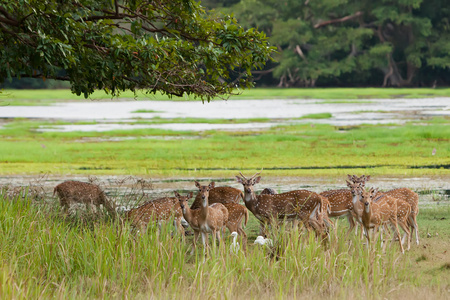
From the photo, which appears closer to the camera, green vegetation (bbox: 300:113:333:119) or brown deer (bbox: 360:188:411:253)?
brown deer (bbox: 360:188:411:253)

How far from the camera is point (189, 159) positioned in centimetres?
2352

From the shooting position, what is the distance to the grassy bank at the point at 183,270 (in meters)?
7.92

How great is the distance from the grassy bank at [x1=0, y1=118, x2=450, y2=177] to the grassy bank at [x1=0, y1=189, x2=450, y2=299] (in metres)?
11.0

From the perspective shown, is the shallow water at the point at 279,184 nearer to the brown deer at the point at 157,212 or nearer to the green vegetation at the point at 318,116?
the brown deer at the point at 157,212

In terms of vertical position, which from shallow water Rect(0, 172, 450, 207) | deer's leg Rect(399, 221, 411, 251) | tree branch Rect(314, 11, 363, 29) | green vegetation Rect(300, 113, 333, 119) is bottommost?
green vegetation Rect(300, 113, 333, 119)

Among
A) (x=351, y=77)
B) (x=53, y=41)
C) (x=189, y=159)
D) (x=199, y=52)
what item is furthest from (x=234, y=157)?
(x=351, y=77)

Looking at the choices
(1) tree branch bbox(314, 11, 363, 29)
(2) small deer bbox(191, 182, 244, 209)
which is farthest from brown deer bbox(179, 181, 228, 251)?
(1) tree branch bbox(314, 11, 363, 29)

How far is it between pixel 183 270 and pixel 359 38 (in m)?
61.6

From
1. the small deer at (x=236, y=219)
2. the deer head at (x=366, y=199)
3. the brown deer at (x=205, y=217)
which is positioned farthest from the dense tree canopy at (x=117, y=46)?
the deer head at (x=366, y=199)

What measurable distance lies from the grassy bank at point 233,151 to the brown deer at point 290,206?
856cm

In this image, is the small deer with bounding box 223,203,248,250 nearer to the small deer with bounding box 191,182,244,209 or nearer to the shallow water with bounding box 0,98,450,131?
the small deer with bounding box 191,182,244,209

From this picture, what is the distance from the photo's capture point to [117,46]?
10.2 metres

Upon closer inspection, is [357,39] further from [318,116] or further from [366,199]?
[366,199]

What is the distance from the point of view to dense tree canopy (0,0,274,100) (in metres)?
9.71
